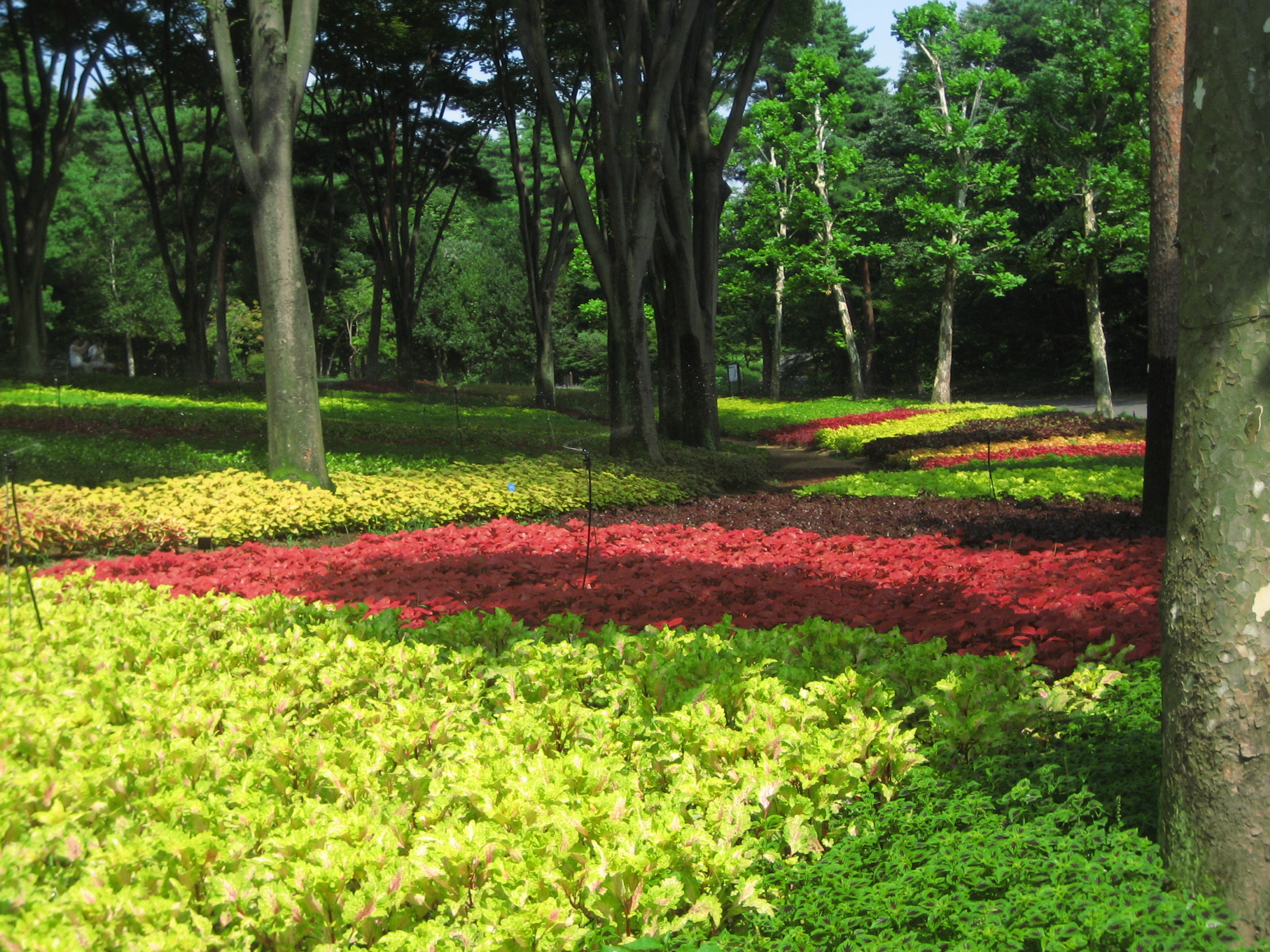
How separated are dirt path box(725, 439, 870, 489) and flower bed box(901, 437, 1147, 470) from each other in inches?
51.5

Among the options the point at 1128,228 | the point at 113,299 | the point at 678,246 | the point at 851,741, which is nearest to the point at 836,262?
the point at 1128,228

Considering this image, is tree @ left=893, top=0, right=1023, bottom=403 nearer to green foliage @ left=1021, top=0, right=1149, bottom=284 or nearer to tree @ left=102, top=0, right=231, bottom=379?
green foliage @ left=1021, top=0, right=1149, bottom=284

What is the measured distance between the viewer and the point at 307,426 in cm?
1062

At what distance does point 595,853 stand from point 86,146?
57737 millimetres

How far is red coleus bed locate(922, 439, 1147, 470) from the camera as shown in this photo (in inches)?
575

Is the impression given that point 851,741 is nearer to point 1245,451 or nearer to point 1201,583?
point 1201,583

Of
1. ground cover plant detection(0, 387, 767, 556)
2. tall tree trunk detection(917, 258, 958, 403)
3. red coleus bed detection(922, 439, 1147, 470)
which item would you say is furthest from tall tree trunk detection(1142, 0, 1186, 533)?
tall tree trunk detection(917, 258, 958, 403)

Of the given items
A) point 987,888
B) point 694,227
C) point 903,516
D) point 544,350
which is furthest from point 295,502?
point 544,350

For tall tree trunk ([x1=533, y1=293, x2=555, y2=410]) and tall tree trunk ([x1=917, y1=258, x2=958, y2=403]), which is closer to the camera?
tall tree trunk ([x1=533, y1=293, x2=555, y2=410])

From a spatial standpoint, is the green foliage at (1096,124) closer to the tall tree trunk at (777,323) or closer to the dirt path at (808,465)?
the dirt path at (808,465)

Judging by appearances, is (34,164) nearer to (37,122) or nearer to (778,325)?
(37,122)

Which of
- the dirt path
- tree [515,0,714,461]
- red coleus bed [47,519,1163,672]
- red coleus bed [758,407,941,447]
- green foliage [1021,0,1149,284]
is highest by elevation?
green foliage [1021,0,1149,284]

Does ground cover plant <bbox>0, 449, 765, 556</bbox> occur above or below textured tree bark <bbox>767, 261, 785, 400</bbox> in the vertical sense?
below

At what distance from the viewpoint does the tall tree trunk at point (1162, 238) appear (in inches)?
309
